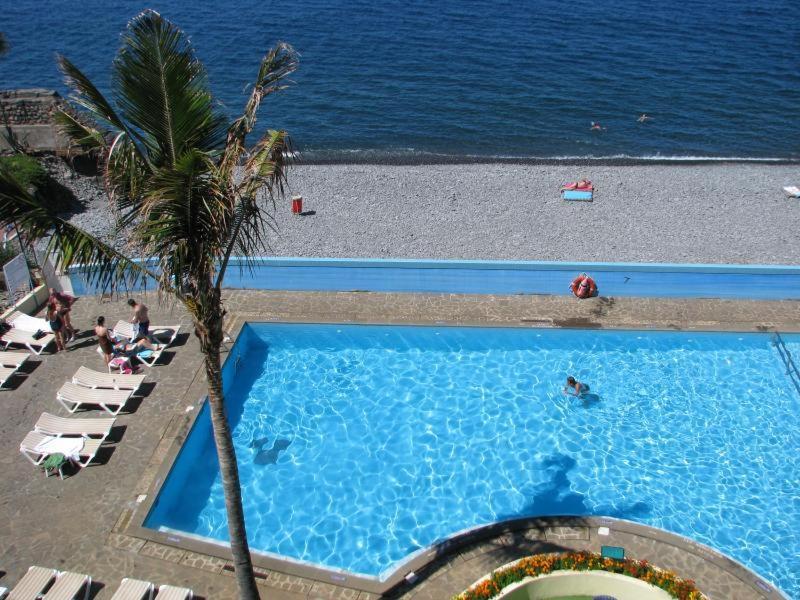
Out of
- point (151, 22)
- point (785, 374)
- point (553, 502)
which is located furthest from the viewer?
point (785, 374)

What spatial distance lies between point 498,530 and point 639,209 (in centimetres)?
1484

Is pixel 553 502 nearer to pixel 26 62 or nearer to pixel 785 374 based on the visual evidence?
pixel 785 374

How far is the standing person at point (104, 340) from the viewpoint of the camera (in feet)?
49.4

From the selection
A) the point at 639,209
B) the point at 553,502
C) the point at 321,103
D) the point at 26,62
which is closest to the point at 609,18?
the point at 321,103

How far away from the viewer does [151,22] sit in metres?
7.18

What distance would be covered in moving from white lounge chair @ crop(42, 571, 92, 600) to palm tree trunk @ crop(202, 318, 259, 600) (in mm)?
2717

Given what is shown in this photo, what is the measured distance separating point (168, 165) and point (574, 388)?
10483mm

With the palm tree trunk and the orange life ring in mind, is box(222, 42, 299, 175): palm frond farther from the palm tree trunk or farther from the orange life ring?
the orange life ring

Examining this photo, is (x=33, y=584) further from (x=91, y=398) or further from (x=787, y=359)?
(x=787, y=359)

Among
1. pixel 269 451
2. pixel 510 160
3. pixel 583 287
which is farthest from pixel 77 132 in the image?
pixel 510 160

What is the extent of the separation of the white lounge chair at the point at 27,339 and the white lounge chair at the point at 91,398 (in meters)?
2.04

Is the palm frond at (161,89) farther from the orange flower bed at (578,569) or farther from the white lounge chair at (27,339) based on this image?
the white lounge chair at (27,339)

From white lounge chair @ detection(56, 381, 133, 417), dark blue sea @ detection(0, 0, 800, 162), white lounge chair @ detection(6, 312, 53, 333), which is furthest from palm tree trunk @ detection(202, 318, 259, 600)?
dark blue sea @ detection(0, 0, 800, 162)

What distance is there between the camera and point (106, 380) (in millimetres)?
14664
